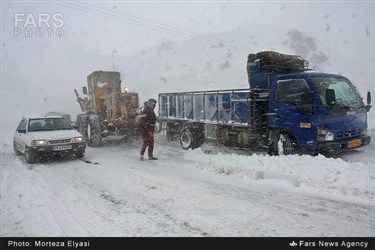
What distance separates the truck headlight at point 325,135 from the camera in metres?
7.53

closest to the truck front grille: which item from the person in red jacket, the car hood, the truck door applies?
the truck door

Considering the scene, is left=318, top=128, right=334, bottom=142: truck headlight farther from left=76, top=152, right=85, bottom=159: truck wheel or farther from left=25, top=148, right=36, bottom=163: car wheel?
left=25, top=148, right=36, bottom=163: car wheel

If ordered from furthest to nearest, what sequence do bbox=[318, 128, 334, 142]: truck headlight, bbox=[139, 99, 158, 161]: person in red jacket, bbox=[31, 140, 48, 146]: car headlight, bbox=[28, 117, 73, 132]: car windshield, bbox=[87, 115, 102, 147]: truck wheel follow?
bbox=[87, 115, 102, 147]: truck wheel
bbox=[28, 117, 73, 132]: car windshield
bbox=[139, 99, 158, 161]: person in red jacket
bbox=[31, 140, 48, 146]: car headlight
bbox=[318, 128, 334, 142]: truck headlight

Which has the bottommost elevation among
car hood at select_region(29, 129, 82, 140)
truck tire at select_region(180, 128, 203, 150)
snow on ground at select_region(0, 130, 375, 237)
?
snow on ground at select_region(0, 130, 375, 237)

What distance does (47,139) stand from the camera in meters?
9.45

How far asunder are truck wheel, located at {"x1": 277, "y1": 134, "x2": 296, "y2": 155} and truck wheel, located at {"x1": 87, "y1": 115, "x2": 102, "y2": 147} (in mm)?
7754

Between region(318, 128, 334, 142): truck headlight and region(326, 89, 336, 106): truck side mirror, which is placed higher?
region(326, 89, 336, 106): truck side mirror

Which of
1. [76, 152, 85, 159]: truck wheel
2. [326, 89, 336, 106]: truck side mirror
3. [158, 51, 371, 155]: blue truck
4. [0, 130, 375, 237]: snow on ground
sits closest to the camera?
[0, 130, 375, 237]: snow on ground

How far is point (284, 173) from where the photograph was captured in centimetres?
699

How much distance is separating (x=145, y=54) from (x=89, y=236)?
145 feet

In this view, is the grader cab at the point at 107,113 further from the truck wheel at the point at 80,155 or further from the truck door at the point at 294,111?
the truck door at the point at 294,111

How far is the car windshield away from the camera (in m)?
10.4
